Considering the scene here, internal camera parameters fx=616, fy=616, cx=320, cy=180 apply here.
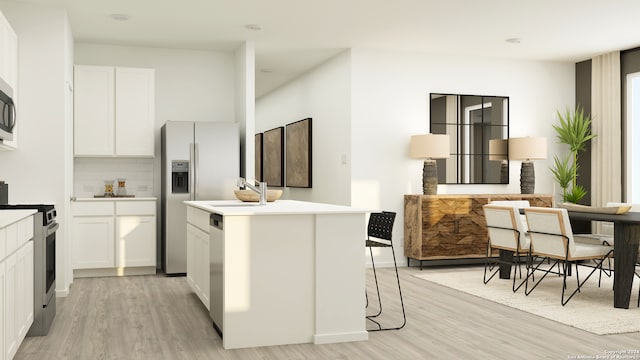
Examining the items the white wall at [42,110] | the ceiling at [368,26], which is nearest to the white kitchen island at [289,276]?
the white wall at [42,110]

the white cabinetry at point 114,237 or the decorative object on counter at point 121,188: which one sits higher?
the decorative object on counter at point 121,188

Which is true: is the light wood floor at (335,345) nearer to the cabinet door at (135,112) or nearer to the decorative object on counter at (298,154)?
the cabinet door at (135,112)

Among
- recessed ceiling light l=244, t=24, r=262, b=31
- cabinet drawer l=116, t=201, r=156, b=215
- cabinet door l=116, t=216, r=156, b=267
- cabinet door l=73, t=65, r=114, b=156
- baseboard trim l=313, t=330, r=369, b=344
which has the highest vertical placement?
recessed ceiling light l=244, t=24, r=262, b=31

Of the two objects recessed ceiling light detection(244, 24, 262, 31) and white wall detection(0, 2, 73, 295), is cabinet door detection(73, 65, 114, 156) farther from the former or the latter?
recessed ceiling light detection(244, 24, 262, 31)

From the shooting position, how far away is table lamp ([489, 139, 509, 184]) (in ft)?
26.0

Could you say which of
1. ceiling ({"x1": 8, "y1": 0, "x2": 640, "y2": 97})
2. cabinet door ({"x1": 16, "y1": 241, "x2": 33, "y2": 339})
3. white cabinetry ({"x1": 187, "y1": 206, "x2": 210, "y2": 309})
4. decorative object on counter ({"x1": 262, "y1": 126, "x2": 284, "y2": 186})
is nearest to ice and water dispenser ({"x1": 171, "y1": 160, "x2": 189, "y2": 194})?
white cabinetry ({"x1": 187, "y1": 206, "x2": 210, "y2": 309})

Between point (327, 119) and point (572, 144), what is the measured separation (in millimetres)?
3153

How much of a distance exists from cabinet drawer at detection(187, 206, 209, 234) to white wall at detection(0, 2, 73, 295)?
118 cm

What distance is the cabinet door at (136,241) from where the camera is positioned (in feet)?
22.5

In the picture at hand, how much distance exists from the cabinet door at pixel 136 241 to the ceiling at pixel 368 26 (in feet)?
6.79

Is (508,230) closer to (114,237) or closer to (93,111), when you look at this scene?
(114,237)

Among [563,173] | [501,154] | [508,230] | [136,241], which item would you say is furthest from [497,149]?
[136,241]

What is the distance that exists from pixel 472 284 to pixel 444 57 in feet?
10.1

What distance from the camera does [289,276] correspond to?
3.96m
